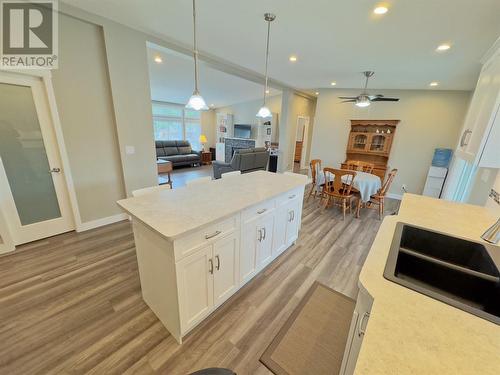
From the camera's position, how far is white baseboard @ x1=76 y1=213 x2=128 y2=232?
2.93 m

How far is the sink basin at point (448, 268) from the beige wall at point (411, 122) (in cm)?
474

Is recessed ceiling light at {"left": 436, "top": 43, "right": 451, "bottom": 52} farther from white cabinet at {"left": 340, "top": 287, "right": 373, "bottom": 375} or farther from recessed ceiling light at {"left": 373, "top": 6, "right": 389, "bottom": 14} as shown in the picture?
white cabinet at {"left": 340, "top": 287, "right": 373, "bottom": 375}

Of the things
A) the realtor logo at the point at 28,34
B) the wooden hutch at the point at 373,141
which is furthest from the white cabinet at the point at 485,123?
the realtor logo at the point at 28,34

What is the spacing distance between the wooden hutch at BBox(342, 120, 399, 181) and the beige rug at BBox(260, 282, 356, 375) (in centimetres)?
405

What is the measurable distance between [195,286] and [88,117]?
9.16ft

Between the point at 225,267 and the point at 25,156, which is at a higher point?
the point at 25,156

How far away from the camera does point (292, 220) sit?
2.60 meters

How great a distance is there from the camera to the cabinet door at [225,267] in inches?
62.2

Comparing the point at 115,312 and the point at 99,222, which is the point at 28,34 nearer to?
the point at 99,222

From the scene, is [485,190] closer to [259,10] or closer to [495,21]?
[495,21]

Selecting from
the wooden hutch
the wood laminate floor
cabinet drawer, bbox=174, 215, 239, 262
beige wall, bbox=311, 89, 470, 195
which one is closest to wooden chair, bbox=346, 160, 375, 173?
the wooden hutch

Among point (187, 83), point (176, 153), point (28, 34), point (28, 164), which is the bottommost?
point (176, 153)

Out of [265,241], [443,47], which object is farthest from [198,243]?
[443,47]

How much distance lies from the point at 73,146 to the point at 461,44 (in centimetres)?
517
